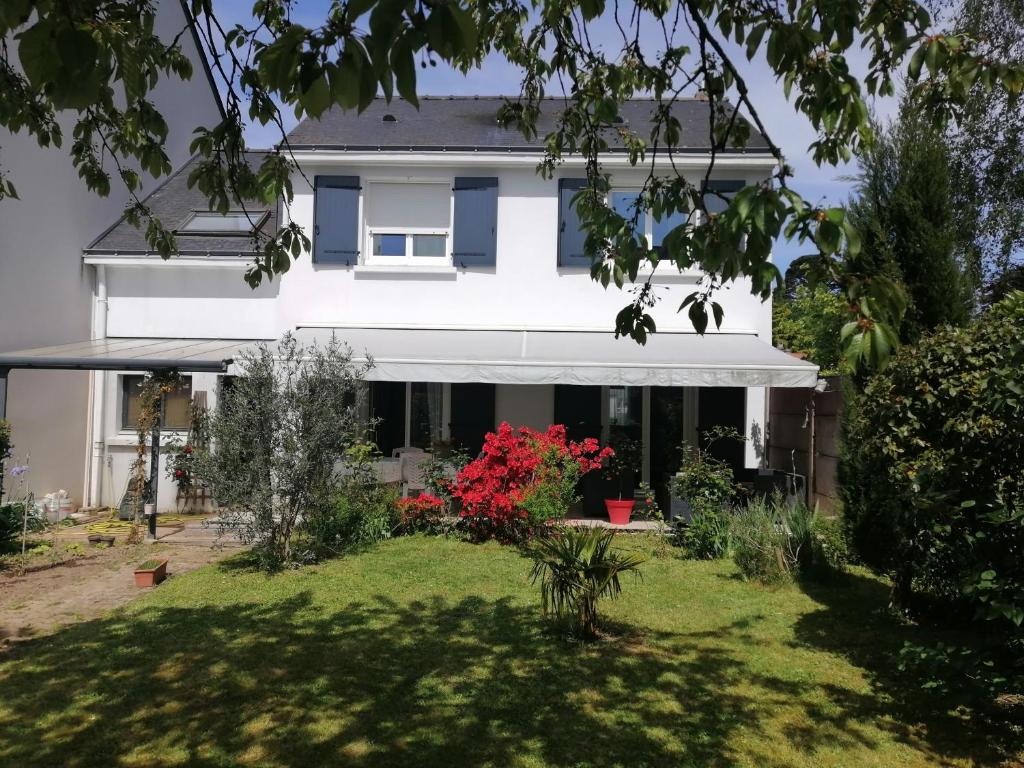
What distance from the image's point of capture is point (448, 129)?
17375 mm

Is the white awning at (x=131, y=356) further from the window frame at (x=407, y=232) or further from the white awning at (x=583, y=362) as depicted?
the window frame at (x=407, y=232)

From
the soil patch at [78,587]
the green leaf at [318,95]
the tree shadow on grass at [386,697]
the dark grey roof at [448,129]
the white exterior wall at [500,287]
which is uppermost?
the dark grey roof at [448,129]

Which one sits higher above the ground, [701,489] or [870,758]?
[701,489]

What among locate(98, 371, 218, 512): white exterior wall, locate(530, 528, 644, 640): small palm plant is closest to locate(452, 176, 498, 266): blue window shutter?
locate(98, 371, 218, 512): white exterior wall

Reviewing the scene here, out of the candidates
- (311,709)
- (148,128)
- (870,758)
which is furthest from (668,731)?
(148,128)

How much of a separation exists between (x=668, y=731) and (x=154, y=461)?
10.3m

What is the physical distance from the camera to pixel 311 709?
613 centimetres

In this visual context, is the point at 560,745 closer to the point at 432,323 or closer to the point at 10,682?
the point at 10,682

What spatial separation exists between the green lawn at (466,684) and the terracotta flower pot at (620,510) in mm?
4277

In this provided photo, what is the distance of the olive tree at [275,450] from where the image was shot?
10.6 metres

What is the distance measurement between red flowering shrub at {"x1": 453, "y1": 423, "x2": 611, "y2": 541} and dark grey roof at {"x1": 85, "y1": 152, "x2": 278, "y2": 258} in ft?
23.0

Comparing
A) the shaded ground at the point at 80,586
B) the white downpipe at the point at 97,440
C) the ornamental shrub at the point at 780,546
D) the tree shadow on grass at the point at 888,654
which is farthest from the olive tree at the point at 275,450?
the white downpipe at the point at 97,440

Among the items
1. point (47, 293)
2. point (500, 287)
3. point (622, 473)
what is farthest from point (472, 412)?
point (47, 293)

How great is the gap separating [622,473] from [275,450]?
6.92 meters
